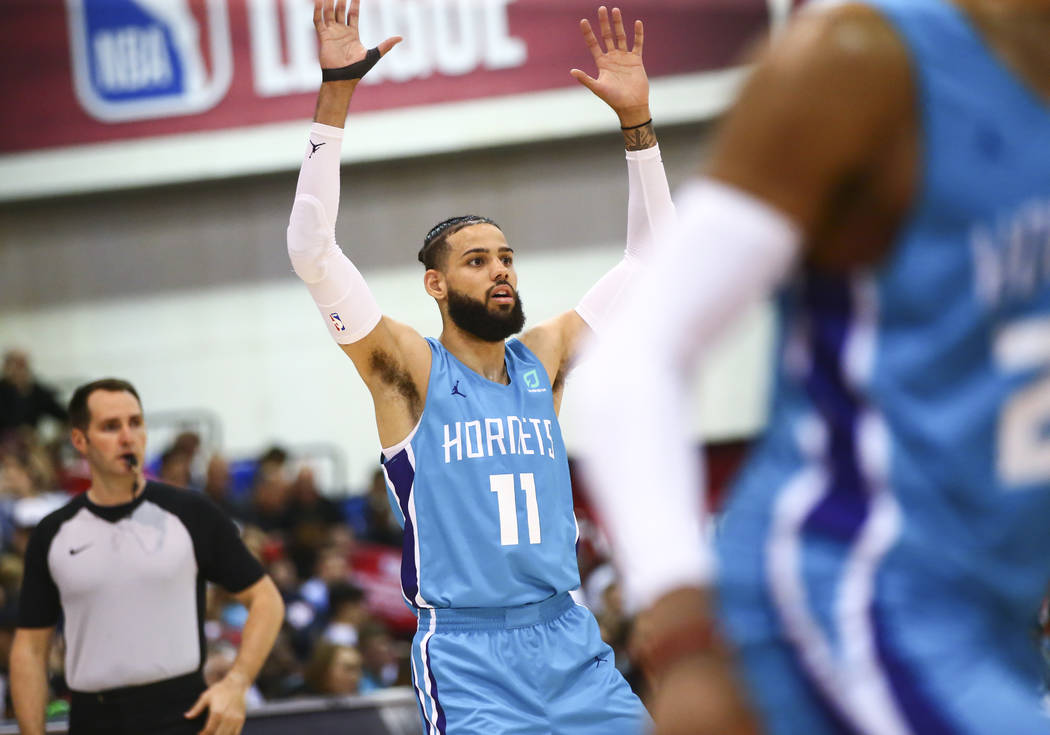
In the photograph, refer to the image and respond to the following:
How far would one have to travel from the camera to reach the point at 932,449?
1.58 meters

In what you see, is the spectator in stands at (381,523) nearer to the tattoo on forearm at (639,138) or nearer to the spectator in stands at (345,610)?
Result: the spectator in stands at (345,610)

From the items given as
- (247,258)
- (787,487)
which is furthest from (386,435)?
(247,258)

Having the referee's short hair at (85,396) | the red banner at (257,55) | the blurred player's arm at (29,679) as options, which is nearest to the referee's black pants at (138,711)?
the blurred player's arm at (29,679)

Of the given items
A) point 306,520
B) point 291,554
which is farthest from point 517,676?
point 306,520

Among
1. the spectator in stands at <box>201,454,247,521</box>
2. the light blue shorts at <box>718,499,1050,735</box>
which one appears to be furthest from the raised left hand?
the spectator in stands at <box>201,454,247,521</box>

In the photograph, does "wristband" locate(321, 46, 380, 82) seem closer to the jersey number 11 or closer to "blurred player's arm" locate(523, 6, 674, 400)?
"blurred player's arm" locate(523, 6, 674, 400)

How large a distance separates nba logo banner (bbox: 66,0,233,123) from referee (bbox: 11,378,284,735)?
1129cm

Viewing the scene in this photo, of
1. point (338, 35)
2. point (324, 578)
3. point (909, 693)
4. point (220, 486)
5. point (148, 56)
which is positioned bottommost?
point (324, 578)

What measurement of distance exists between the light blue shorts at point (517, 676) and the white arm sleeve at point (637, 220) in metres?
1.41

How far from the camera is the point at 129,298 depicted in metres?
17.5

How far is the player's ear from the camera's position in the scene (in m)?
5.37

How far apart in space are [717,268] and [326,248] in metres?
3.38

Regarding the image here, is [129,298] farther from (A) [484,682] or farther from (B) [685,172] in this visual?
(A) [484,682]

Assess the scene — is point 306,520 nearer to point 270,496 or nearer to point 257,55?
point 270,496
